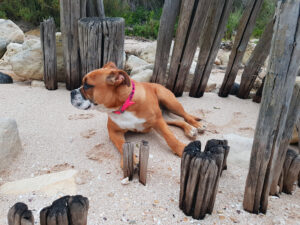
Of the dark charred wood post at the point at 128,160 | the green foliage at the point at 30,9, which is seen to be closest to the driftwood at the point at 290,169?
the dark charred wood post at the point at 128,160

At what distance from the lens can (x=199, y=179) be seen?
2145 mm

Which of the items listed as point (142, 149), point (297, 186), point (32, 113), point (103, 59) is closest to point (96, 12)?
point (103, 59)

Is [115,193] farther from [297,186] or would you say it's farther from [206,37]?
[206,37]

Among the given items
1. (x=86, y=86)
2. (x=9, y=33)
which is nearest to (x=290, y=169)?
(x=86, y=86)

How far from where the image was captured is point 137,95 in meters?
3.18

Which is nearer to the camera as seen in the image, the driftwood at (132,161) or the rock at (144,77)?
the driftwood at (132,161)

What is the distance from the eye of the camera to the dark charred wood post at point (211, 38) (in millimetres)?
4117

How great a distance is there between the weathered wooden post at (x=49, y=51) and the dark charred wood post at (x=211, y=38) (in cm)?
247

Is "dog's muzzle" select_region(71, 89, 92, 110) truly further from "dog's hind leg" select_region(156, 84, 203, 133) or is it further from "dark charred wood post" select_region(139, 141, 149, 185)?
"dog's hind leg" select_region(156, 84, 203, 133)

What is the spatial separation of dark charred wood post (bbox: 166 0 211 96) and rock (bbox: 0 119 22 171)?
261 centimetres

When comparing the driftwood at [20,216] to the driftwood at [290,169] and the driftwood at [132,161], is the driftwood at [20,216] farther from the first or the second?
the driftwood at [290,169]

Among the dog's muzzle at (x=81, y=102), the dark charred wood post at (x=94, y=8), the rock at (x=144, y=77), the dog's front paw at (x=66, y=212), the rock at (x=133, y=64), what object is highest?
the dark charred wood post at (x=94, y=8)

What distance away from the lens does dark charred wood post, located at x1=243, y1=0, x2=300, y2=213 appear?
1.78 metres

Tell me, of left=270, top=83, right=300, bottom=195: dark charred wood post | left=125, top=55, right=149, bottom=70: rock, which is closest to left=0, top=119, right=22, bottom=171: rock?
left=270, top=83, right=300, bottom=195: dark charred wood post
